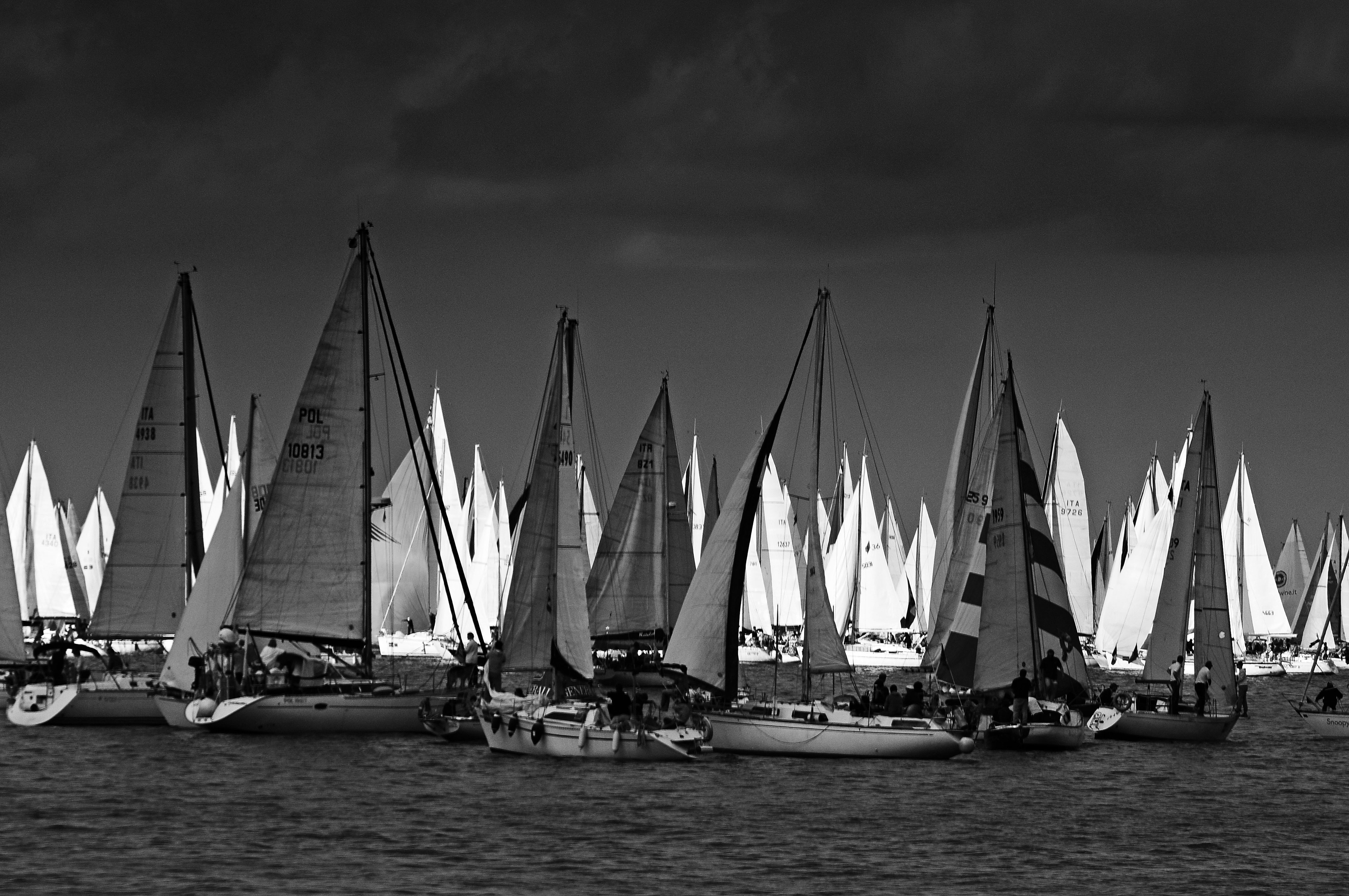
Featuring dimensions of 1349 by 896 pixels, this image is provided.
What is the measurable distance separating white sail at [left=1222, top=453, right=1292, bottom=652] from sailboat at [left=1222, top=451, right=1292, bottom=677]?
15mm

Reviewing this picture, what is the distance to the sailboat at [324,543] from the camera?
46.8m

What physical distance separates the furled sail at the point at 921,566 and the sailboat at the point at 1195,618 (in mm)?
36498

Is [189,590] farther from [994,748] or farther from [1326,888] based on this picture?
[1326,888]

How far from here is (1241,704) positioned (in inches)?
2175

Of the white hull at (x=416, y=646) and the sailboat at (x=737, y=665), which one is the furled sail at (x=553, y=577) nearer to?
the sailboat at (x=737, y=665)

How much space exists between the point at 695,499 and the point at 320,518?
51.1 metres

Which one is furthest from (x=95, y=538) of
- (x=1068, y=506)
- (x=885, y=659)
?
(x=1068, y=506)

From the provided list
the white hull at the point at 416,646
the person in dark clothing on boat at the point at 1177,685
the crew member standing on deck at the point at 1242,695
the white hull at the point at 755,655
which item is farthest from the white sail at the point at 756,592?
the person in dark clothing on boat at the point at 1177,685

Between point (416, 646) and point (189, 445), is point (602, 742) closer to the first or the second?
point (189, 445)

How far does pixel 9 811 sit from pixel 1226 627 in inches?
1206

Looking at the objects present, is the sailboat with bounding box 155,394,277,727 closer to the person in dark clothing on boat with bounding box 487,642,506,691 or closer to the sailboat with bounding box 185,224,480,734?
the sailboat with bounding box 185,224,480,734

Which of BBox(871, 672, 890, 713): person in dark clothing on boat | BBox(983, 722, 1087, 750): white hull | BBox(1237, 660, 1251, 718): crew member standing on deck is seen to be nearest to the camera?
BBox(871, 672, 890, 713): person in dark clothing on boat

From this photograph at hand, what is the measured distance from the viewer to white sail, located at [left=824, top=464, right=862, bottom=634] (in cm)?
9544

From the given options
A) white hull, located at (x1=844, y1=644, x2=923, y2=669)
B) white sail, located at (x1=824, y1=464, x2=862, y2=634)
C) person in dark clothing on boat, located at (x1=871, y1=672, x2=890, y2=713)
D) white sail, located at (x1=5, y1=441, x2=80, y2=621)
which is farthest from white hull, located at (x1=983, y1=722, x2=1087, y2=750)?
white sail, located at (x1=5, y1=441, x2=80, y2=621)
